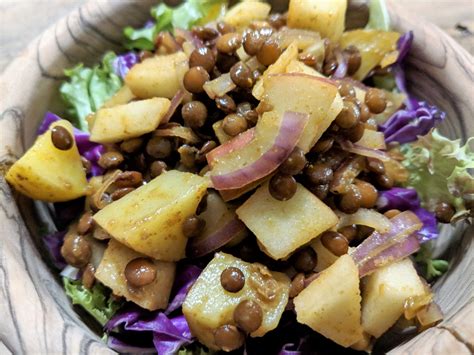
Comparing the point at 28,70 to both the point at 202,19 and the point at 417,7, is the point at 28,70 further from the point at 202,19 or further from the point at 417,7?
the point at 417,7

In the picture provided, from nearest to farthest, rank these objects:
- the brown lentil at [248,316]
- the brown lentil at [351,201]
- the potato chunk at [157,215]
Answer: the brown lentil at [248,316] → the potato chunk at [157,215] → the brown lentil at [351,201]

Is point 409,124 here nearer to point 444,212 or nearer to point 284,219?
point 444,212

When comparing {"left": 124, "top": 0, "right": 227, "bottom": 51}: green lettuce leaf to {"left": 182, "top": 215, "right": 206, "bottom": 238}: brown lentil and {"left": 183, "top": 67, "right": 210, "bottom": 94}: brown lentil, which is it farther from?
{"left": 182, "top": 215, "right": 206, "bottom": 238}: brown lentil

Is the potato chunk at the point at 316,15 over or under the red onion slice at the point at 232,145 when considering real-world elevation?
over

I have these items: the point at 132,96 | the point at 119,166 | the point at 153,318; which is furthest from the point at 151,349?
the point at 132,96

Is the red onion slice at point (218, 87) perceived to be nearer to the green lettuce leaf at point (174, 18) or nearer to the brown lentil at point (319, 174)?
the brown lentil at point (319, 174)

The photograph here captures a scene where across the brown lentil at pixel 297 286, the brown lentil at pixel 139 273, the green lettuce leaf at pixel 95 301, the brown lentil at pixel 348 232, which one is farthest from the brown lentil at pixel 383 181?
the green lettuce leaf at pixel 95 301

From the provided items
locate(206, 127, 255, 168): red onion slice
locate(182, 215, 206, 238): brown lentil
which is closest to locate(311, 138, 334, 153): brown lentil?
locate(206, 127, 255, 168): red onion slice
